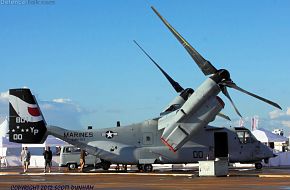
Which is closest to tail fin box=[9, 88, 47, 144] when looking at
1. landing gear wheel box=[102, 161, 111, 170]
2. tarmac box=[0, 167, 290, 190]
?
landing gear wheel box=[102, 161, 111, 170]

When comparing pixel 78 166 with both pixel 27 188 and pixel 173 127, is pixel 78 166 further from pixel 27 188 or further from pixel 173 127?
pixel 27 188

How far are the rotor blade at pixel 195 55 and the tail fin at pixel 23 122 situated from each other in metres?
12.3

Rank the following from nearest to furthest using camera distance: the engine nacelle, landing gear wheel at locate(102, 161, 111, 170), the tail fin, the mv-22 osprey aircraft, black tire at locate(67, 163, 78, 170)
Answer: the engine nacelle → the mv-22 osprey aircraft → the tail fin → landing gear wheel at locate(102, 161, 111, 170) → black tire at locate(67, 163, 78, 170)

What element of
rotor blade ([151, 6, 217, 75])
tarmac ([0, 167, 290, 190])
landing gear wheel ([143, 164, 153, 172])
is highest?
rotor blade ([151, 6, 217, 75])

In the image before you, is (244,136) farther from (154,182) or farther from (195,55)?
(154,182)

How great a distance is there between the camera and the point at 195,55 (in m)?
31.1

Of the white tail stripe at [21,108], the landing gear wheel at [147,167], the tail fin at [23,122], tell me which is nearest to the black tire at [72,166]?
the tail fin at [23,122]

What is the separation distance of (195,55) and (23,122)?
13999 mm

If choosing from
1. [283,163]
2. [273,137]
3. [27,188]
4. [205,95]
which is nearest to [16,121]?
[205,95]

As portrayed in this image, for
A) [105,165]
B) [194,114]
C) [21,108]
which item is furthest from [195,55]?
[21,108]

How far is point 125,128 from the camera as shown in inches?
1454

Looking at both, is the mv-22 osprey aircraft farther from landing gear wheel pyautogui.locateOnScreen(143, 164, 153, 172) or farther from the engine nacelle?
the engine nacelle

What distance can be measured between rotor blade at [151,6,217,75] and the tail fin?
40.3 ft

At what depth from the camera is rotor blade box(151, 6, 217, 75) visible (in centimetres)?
3077
